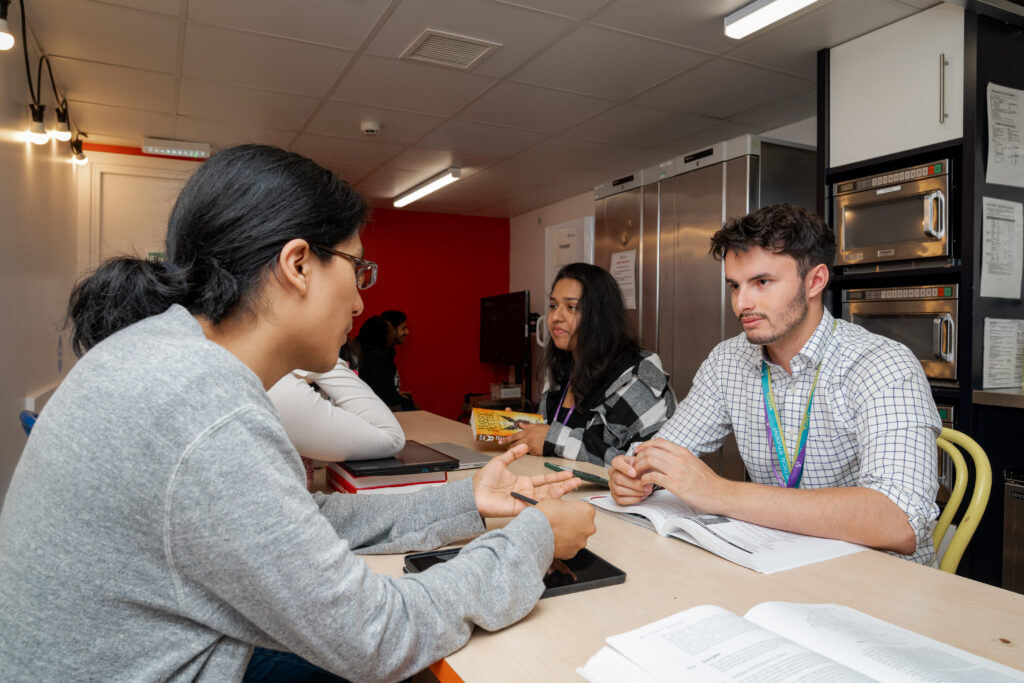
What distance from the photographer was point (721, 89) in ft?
11.6

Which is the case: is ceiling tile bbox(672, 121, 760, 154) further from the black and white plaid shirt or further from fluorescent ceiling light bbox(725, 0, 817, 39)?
the black and white plaid shirt

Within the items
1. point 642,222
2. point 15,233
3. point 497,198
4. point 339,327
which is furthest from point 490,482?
point 497,198

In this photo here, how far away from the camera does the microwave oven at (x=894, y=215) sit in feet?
8.52

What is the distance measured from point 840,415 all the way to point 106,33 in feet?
11.2

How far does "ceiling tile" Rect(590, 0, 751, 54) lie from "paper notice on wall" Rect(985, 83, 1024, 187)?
1059mm

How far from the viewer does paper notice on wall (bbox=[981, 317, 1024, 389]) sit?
258 centimetres

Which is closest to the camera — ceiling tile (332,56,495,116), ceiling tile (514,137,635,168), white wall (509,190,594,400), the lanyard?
the lanyard

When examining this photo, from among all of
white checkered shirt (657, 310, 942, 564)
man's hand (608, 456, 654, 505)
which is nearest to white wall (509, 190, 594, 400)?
white checkered shirt (657, 310, 942, 564)

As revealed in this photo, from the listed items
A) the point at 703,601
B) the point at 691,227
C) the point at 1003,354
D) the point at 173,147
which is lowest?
the point at 703,601

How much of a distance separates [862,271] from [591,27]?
1647 mm

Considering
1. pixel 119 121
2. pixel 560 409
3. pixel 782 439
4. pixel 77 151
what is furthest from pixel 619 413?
pixel 77 151

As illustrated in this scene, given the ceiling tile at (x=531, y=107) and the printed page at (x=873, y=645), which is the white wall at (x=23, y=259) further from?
the ceiling tile at (x=531, y=107)

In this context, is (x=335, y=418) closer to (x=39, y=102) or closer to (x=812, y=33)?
(x=812, y=33)

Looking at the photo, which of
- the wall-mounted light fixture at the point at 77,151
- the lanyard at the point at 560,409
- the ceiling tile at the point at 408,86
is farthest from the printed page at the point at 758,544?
the wall-mounted light fixture at the point at 77,151
